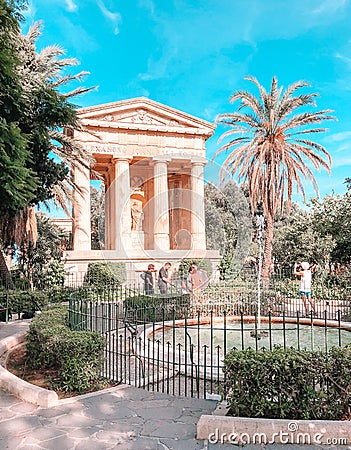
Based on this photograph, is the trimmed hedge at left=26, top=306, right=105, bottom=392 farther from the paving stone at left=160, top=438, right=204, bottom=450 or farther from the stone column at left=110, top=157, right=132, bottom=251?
the stone column at left=110, top=157, right=132, bottom=251

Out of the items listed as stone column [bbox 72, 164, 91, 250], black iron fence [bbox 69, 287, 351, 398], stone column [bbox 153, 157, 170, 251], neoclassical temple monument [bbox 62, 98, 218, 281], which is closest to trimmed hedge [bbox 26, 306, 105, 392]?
black iron fence [bbox 69, 287, 351, 398]

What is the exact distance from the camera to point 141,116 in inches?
1051

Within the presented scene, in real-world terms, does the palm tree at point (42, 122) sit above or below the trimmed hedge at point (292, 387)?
above

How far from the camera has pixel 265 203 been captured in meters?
18.8

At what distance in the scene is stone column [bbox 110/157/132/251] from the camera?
84.3 feet

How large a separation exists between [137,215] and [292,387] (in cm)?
2570

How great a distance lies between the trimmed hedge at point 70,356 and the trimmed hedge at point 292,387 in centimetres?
221

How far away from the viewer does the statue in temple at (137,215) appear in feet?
95.4

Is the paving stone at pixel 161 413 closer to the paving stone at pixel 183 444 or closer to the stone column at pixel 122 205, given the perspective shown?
the paving stone at pixel 183 444

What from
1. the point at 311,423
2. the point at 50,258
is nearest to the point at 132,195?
the point at 50,258

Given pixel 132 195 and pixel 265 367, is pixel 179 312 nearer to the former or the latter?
pixel 265 367

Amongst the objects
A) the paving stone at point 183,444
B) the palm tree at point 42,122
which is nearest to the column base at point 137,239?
the palm tree at point 42,122

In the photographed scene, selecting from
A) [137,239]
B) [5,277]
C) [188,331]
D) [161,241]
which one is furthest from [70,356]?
[137,239]

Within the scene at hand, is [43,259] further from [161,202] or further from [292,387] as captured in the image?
[292,387]
